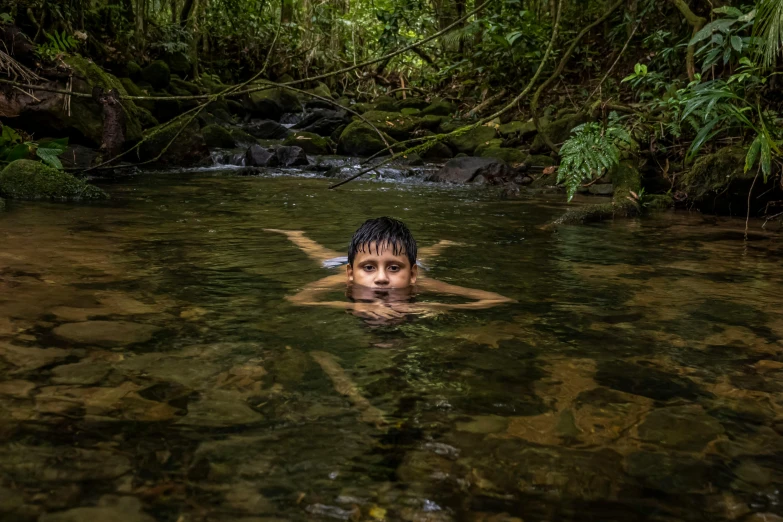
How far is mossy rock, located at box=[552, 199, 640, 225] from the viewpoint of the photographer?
7.31 meters

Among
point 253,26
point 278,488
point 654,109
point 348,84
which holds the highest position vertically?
point 253,26

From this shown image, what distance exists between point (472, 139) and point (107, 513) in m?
12.7

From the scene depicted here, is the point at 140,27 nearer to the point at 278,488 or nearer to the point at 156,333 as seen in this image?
the point at 156,333

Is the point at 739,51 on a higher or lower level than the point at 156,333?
higher

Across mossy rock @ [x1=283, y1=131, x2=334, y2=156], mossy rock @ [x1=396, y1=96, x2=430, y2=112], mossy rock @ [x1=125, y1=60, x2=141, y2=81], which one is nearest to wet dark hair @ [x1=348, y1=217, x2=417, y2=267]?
mossy rock @ [x1=283, y1=131, x2=334, y2=156]

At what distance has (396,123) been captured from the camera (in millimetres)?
14648

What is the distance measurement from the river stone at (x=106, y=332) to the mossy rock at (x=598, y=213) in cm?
469

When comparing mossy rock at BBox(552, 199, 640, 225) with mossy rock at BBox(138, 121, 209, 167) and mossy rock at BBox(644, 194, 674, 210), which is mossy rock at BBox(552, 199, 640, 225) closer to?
mossy rock at BBox(644, 194, 674, 210)

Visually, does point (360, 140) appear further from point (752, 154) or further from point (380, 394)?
point (380, 394)

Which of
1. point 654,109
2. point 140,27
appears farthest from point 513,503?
point 140,27

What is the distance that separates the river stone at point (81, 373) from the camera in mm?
2570

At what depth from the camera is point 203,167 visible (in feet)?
40.0

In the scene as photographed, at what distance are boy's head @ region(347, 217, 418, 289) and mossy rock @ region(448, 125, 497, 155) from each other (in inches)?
379

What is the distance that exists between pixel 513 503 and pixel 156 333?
193 centimetres
